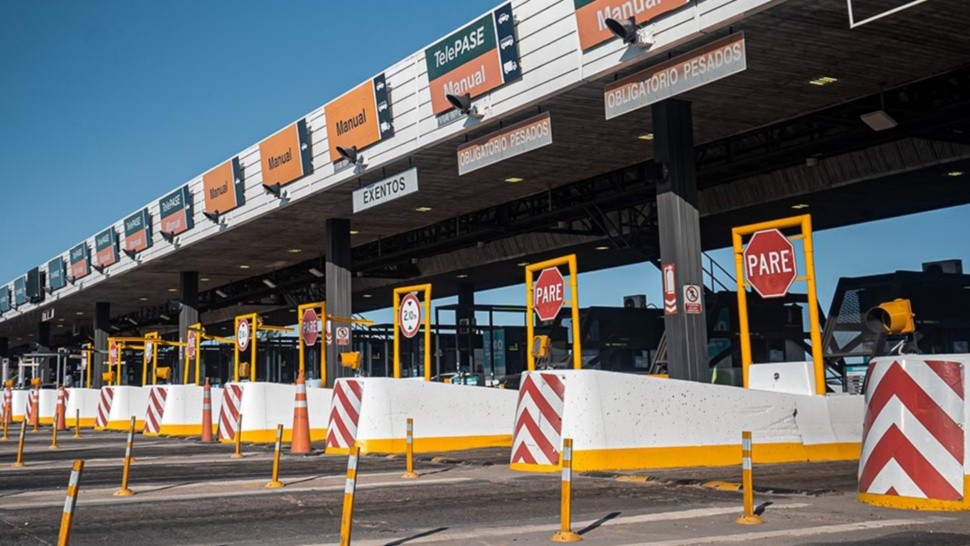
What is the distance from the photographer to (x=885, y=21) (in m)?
14.3

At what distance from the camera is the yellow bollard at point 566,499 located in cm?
791

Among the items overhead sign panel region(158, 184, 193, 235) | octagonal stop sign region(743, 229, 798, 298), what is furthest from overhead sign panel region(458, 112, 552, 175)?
overhead sign panel region(158, 184, 193, 235)

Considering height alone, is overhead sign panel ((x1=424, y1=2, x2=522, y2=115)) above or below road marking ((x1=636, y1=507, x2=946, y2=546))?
above

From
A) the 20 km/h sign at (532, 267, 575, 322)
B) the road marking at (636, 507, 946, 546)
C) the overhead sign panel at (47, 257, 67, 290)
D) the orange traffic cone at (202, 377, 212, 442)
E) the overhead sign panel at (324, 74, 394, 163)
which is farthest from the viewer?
the overhead sign panel at (47, 257, 67, 290)

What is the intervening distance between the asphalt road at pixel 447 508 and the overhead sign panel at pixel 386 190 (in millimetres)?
7737

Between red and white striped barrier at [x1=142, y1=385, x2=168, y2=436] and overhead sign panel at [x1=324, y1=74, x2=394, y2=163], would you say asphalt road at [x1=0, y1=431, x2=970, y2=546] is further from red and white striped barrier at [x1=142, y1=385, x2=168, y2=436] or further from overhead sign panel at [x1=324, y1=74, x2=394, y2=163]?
red and white striped barrier at [x1=142, y1=385, x2=168, y2=436]

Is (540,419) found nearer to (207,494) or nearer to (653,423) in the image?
(653,423)

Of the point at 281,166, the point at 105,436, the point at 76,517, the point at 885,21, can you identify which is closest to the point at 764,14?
the point at 885,21

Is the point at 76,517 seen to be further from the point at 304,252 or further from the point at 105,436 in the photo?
the point at 304,252

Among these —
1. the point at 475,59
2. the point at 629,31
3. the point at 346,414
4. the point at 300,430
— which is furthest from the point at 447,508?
the point at 475,59

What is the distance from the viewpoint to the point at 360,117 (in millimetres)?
22938

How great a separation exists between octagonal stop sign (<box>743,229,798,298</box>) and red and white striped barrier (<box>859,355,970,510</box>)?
4.82 meters

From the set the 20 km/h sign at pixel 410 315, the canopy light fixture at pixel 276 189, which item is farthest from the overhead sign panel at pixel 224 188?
the 20 km/h sign at pixel 410 315

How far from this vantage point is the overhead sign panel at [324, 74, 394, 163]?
22234mm
